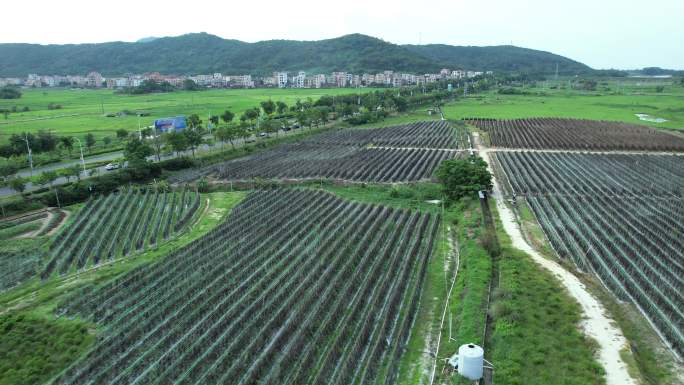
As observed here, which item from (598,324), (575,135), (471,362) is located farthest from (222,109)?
(471,362)

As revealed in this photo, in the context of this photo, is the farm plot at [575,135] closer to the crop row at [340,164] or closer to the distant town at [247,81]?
the crop row at [340,164]

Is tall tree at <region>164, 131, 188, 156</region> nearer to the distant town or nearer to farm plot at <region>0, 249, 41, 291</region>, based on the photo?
farm plot at <region>0, 249, 41, 291</region>

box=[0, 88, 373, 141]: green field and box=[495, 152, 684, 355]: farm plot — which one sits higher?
box=[0, 88, 373, 141]: green field

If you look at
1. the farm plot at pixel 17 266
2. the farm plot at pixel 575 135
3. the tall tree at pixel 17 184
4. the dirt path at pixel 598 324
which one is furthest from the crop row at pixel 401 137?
the farm plot at pixel 17 266

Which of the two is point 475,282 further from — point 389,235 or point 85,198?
point 85,198

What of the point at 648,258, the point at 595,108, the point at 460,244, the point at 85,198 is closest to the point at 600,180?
the point at 648,258

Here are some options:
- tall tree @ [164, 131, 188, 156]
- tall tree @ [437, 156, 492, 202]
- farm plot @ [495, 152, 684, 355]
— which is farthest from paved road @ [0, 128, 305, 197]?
farm plot @ [495, 152, 684, 355]
